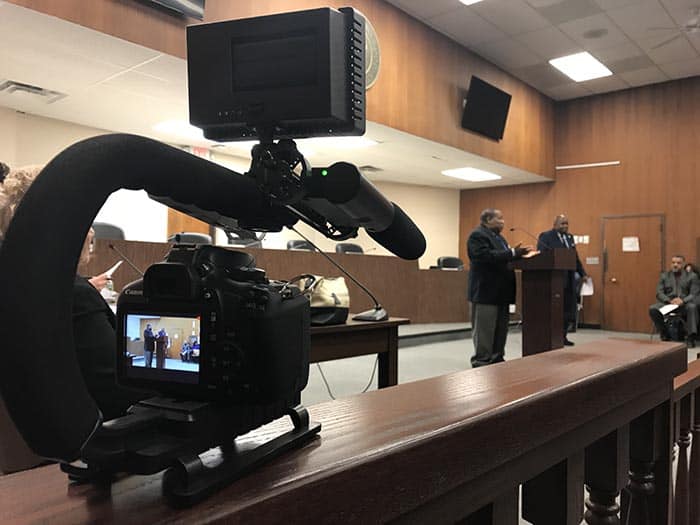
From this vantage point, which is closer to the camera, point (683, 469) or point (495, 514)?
point (495, 514)

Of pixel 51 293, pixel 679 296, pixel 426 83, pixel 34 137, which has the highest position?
pixel 426 83

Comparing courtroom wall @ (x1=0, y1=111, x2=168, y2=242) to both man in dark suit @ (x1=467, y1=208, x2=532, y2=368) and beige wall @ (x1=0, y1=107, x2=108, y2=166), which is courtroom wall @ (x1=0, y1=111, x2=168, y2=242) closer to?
beige wall @ (x1=0, y1=107, x2=108, y2=166)

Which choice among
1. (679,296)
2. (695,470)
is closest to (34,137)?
(695,470)

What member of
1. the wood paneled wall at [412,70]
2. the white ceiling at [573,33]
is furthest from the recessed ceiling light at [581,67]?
the wood paneled wall at [412,70]

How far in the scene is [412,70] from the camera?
6.29 meters

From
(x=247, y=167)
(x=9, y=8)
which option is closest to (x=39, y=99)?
(x=9, y=8)

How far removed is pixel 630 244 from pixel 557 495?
8.57 m

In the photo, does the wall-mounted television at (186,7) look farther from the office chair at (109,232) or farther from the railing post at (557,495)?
the railing post at (557,495)

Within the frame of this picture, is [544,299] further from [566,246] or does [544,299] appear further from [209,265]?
[566,246]

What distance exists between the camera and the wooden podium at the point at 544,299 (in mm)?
3346

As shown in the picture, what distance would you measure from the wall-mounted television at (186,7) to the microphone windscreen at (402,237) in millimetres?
4017

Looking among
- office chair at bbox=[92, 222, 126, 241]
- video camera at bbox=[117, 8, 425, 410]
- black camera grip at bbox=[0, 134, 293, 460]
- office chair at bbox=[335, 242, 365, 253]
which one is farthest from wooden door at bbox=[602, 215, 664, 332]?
black camera grip at bbox=[0, 134, 293, 460]

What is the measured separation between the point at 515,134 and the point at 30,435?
8395 millimetres

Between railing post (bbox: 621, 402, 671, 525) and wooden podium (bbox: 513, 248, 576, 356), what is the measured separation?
247 cm
